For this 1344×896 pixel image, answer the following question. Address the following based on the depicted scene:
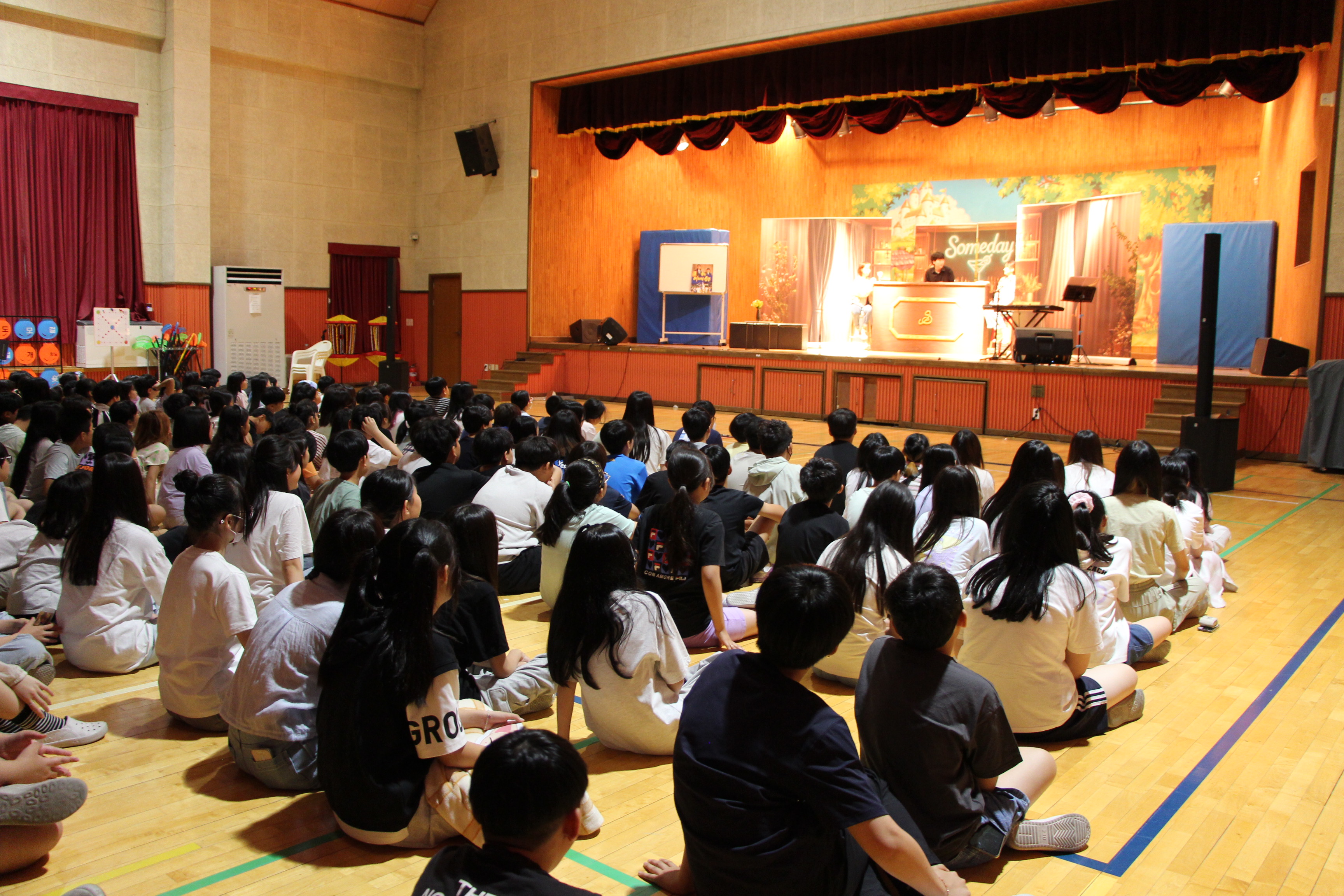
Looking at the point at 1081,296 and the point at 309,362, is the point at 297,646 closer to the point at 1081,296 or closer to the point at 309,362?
the point at 1081,296

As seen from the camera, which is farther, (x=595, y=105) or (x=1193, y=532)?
(x=595, y=105)

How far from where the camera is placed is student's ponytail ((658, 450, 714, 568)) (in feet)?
12.0

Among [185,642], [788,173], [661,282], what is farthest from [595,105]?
[185,642]

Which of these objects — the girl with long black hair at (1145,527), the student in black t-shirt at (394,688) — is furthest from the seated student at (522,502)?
the girl with long black hair at (1145,527)

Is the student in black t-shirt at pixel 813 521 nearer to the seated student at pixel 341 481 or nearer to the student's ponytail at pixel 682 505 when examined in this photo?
the student's ponytail at pixel 682 505

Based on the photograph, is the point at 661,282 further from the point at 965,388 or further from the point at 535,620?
the point at 535,620

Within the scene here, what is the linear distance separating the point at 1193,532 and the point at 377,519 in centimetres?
378

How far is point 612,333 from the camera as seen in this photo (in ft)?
50.8

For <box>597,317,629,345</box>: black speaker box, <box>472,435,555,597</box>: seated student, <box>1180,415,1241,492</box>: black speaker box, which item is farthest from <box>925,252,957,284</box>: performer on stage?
<box>472,435,555,597</box>: seated student

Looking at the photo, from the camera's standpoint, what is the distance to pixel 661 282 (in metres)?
16.1

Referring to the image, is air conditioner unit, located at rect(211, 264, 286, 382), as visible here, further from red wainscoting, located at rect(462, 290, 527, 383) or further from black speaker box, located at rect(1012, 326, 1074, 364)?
black speaker box, located at rect(1012, 326, 1074, 364)

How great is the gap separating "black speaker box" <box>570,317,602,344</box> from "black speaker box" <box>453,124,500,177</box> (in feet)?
8.80

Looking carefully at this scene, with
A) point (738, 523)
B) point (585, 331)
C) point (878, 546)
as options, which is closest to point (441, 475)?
point (738, 523)

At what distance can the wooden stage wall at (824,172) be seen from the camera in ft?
41.1
